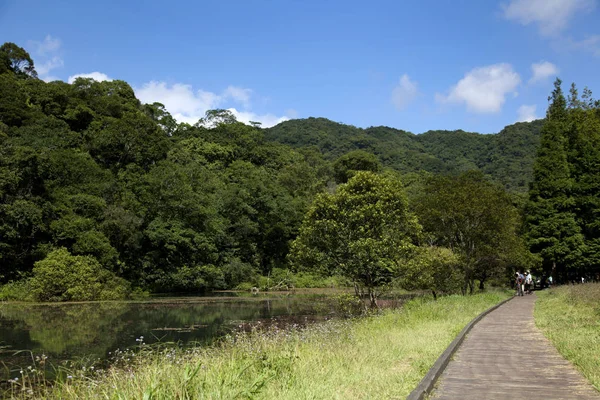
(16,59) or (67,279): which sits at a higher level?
(16,59)

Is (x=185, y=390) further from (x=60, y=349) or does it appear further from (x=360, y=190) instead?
(x=360, y=190)

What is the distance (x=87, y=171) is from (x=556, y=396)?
4434 cm

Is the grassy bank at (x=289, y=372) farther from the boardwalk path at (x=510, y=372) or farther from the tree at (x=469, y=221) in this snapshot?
the tree at (x=469, y=221)

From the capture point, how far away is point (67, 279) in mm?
35844

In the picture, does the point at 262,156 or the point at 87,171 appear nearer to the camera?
the point at 87,171

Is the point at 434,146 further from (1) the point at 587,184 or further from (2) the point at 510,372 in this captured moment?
(2) the point at 510,372

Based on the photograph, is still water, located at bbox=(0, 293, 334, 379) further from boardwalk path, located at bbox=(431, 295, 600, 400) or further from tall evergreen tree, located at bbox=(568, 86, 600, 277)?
tall evergreen tree, located at bbox=(568, 86, 600, 277)

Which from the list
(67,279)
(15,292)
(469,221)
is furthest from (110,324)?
(469,221)

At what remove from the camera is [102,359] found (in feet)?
46.6

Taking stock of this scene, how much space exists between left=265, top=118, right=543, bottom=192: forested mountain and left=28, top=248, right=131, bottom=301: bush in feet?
209

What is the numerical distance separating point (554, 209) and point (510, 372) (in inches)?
1464

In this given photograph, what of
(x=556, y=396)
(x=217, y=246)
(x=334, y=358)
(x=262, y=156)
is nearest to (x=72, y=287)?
(x=217, y=246)

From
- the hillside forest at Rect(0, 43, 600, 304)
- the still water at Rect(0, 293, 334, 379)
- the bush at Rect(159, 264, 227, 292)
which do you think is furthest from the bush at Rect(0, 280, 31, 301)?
the bush at Rect(159, 264, 227, 292)

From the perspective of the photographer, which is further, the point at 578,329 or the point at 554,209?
the point at 554,209
